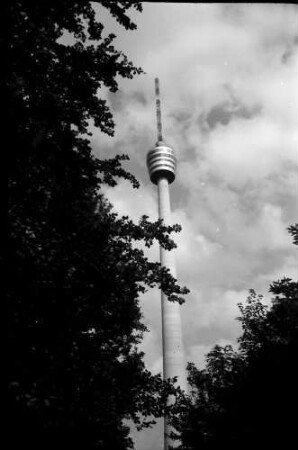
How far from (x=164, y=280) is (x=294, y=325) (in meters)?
8.54

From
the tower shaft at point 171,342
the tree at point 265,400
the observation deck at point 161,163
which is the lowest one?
the tree at point 265,400

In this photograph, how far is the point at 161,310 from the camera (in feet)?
187

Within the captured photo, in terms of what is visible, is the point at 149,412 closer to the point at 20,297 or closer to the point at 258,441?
the point at 258,441

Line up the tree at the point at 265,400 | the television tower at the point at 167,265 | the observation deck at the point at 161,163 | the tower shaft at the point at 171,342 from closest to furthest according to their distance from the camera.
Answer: the tree at the point at 265,400 < the tower shaft at the point at 171,342 < the television tower at the point at 167,265 < the observation deck at the point at 161,163

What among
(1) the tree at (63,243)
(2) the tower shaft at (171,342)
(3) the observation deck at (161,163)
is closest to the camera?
(1) the tree at (63,243)

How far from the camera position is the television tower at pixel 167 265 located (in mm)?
51906

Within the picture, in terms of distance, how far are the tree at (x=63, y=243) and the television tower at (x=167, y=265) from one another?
3898 centimetres

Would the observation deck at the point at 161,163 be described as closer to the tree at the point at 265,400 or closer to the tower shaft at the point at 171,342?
the tower shaft at the point at 171,342

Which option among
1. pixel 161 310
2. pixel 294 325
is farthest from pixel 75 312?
pixel 161 310

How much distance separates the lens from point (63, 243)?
7.69 m

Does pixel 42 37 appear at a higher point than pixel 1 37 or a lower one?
higher

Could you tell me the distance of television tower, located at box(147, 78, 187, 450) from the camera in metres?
51.9

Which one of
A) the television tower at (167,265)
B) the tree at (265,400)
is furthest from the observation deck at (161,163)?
the tree at (265,400)

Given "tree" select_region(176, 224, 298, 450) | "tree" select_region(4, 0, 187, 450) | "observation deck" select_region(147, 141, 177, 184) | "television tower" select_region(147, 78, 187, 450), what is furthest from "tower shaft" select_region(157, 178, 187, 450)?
"tree" select_region(4, 0, 187, 450)
